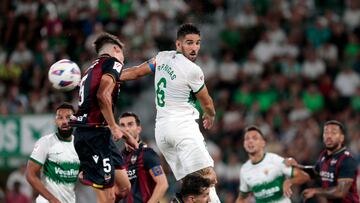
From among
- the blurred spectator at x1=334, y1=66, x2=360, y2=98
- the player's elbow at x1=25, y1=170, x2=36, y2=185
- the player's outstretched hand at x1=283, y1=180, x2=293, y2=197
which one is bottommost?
the player's outstretched hand at x1=283, y1=180, x2=293, y2=197

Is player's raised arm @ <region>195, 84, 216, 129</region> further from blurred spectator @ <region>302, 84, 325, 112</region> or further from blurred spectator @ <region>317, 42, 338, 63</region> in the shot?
blurred spectator @ <region>317, 42, 338, 63</region>

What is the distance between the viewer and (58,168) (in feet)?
42.4

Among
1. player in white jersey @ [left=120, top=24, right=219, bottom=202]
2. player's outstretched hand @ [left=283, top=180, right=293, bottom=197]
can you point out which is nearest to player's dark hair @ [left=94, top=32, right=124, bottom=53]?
player in white jersey @ [left=120, top=24, right=219, bottom=202]

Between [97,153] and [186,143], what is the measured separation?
43.4 inches

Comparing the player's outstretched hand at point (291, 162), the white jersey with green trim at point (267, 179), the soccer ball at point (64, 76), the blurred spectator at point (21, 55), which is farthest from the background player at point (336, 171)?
the blurred spectator at point (21, 55)

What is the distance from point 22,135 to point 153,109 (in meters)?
3.49

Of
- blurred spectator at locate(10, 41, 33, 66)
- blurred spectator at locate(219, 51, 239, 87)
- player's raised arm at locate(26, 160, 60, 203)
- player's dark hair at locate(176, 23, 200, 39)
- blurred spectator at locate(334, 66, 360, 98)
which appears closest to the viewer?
player's dark hair at locate(176, 23, 200, 39)

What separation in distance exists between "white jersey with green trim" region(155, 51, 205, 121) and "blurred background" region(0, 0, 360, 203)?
25.5 feet

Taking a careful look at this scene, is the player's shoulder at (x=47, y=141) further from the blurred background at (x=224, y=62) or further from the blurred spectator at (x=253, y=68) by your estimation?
the blurred spectator at (x=253, y=68)

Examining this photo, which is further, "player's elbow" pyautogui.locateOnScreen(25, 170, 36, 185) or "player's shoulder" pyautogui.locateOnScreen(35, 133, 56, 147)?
"player's shoulder" pyautogui.locateOnScreen(35, 133, 56, 147)

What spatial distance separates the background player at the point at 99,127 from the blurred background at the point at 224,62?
7.53m

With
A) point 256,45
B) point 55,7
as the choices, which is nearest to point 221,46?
point 256,45

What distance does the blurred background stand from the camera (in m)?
19.5

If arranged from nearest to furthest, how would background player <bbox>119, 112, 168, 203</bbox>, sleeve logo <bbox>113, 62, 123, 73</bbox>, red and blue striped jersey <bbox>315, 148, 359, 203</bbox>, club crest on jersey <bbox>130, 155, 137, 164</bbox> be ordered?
sleeve logo <bbox>113, 62, 123, 73</bbox> < background player <bbox>119, 112, 168, 203</bbox> < club crest on jersey <bbox>130, 155, 137, 164</bbox> < red and blue striped jersey <bbox>315, 148, 359, 203</bbox>
